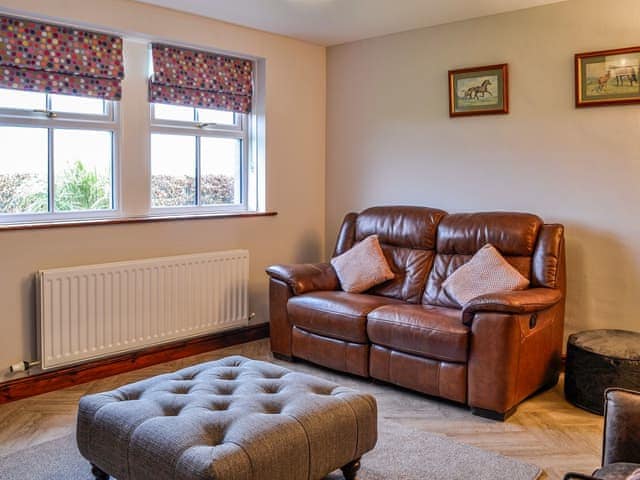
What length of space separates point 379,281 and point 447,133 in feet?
3.93

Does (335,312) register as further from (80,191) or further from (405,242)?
(80,191)

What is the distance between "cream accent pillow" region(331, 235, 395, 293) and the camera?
4.06 metres

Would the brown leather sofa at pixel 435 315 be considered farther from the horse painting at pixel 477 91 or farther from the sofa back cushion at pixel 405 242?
the horse painting at pixel 477 91

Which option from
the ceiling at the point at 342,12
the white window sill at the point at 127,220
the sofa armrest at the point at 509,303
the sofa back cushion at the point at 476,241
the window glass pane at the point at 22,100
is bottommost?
the sofa armrest at the point at 509,303

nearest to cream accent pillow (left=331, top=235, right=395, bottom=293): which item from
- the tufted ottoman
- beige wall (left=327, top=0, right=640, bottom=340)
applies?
beige wall (left=327, top=0, right=640, bottom=340)

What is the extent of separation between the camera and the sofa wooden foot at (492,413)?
3092 millimetres

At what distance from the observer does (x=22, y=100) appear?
3463mm

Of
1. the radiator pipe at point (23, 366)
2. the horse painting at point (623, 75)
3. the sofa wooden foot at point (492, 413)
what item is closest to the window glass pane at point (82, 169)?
the radiator pipe at point (23, 366)

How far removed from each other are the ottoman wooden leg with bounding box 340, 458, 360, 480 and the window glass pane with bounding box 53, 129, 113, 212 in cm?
236

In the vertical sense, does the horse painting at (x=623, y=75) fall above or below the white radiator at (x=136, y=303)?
above

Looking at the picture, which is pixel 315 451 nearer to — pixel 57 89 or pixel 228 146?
pixel 57 89

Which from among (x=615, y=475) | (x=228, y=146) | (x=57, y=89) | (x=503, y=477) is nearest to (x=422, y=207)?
(x=228, y=146)

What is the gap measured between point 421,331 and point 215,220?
1.77 m

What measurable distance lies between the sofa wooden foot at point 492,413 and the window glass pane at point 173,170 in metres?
2.41
